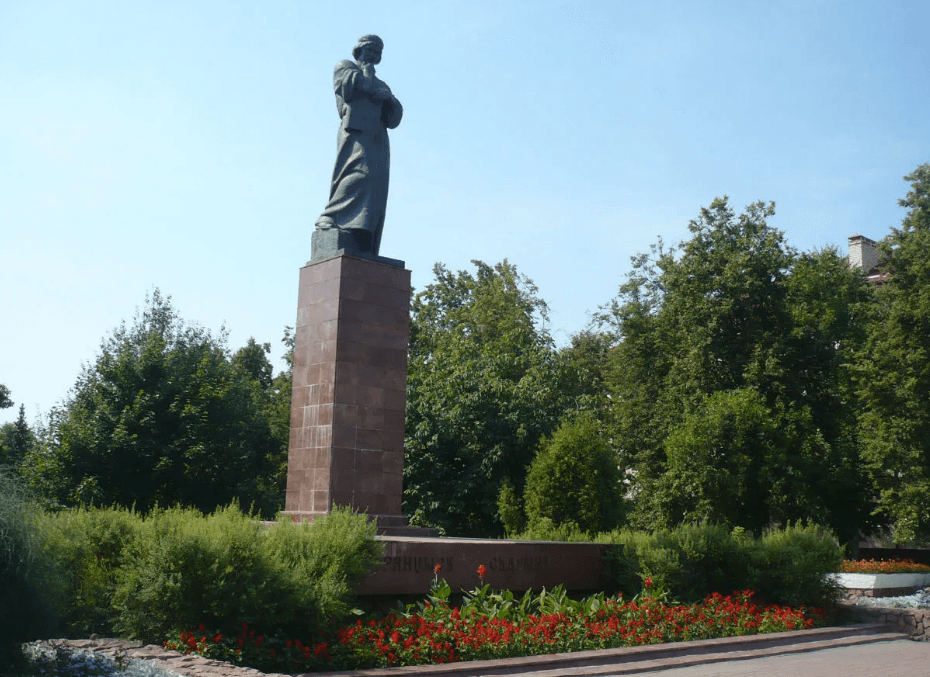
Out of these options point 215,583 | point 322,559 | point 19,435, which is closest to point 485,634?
point 322,559

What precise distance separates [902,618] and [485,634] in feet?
29.4

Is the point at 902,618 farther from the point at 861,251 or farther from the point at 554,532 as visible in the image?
the point at 861,251

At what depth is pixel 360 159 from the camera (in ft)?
51.2

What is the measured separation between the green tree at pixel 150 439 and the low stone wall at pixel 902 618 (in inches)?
591

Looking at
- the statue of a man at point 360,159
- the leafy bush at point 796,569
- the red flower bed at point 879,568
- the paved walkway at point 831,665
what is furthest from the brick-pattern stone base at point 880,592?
the statue of a man at point 360,159

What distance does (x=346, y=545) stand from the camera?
33.5 ft

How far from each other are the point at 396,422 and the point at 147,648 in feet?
22.6

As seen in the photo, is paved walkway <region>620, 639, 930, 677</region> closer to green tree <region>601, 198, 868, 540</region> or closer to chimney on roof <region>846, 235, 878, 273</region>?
green tree <region>601, 198, 868, 540</region>

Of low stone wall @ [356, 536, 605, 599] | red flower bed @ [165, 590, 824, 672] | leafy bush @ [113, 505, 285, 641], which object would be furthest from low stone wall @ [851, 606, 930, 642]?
leafy bush @ [113, 505, 285, 641]

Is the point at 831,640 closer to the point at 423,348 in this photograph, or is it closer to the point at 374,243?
the point at 374,243

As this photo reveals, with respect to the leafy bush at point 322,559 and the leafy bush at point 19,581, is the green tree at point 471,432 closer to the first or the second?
the leafy bush at point 322,559

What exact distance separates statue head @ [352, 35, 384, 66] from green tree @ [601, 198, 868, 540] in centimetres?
1533

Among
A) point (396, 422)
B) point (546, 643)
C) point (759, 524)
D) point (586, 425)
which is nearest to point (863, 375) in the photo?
point (759, 524)

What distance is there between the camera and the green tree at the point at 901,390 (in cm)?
2520
